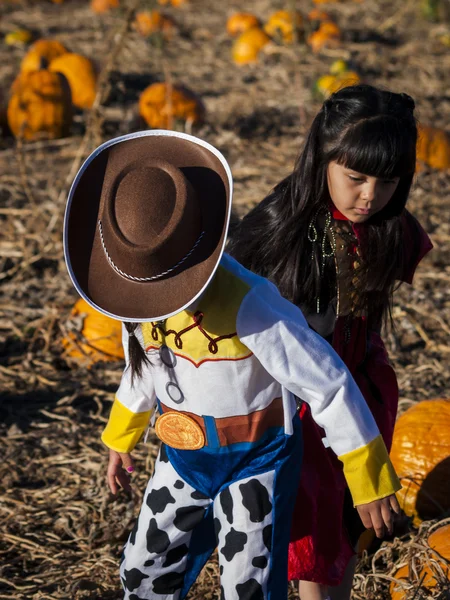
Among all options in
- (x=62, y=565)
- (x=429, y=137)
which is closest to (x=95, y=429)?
(x=62, y=565)

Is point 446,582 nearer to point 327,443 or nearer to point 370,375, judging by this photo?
point 370,375

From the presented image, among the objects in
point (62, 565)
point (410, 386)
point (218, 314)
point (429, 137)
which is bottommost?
point (62, 565)

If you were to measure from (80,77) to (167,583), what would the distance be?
22.6 feet

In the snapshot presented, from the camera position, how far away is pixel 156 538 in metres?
2.46

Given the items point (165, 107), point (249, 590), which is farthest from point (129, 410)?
point (165, 107)

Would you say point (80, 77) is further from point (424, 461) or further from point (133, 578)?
point (133, 578)

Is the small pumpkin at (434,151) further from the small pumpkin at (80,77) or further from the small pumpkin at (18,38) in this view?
the small pumpkin at (18,38)

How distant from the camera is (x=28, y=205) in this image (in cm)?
669

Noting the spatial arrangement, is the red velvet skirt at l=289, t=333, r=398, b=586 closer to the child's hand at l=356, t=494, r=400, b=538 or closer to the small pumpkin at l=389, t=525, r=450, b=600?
the small pumpkin at l=389, t=525, r=450, b=600

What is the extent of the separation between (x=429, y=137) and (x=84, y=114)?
344cm

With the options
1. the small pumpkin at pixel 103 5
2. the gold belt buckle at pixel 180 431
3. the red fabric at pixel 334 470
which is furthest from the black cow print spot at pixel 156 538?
the small pumpkin at pixel 103 5

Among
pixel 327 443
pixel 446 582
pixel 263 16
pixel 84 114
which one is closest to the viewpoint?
pixel 327 443

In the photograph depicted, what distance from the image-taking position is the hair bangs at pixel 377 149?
2.59 m

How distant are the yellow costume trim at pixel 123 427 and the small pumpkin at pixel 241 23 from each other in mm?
9063
